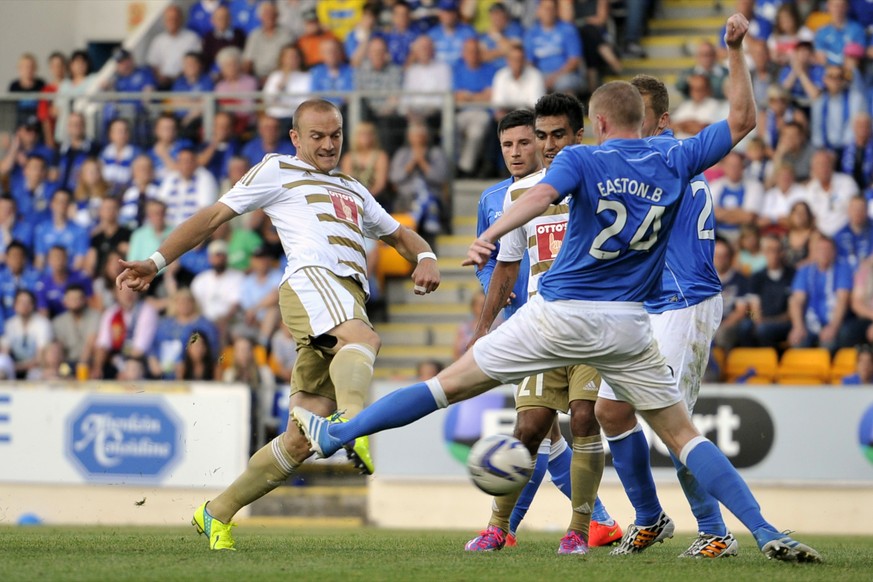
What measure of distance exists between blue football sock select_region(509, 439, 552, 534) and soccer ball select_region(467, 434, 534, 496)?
65.8 inches

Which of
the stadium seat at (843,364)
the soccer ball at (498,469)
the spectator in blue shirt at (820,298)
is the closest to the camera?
the soccer ball at (498,469)

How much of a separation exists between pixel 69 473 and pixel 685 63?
956cm

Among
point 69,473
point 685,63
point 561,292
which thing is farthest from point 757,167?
point 561,292

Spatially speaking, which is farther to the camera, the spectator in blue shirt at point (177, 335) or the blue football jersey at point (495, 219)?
the spectator in blue shirt at point (177, 335)

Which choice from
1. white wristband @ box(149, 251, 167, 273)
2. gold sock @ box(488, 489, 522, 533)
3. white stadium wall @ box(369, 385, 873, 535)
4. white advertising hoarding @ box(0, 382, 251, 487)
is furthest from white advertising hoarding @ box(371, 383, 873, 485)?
white wristband @ box(149, 251, 167, 273)

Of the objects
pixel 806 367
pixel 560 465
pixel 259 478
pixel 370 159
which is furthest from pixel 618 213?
pixel 370 159

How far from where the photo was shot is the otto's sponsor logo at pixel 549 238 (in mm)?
8328

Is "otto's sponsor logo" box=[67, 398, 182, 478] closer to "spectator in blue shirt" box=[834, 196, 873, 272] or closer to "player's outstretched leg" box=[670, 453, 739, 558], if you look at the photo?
"spectator in blue shirt" box=[834, 196, 873, 272]

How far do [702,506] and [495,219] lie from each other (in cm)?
212

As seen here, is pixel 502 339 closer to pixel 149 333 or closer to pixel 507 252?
pixel 507 252

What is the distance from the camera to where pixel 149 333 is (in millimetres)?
16484

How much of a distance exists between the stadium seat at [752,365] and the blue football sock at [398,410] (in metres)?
7.95

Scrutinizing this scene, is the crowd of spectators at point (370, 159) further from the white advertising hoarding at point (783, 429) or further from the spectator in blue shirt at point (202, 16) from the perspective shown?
the white advertising hoarding at point (783, 429)

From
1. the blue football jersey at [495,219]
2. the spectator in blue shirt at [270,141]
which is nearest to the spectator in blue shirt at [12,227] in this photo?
the spectator in blue shirt at [270,141]
